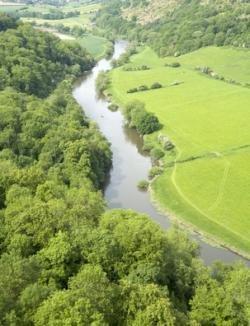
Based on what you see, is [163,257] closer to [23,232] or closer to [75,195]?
[23,232]

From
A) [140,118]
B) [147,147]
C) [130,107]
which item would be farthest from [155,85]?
[147,147]

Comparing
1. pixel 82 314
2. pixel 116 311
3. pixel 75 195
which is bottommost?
pixel 75 195

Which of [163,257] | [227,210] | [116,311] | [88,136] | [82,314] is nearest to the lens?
[82,314]

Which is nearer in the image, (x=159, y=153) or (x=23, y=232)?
(x=23, y=232)

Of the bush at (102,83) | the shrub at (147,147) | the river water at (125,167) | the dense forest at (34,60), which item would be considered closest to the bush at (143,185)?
the river water at (125,167)

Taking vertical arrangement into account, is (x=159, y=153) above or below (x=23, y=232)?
below

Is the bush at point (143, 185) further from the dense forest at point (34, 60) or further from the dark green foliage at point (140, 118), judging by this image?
the dense forest at point (34, 60)

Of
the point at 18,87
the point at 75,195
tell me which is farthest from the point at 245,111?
the point at 75,195

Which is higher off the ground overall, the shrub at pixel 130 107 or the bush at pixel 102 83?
A: the shrub at pixel 130 107
